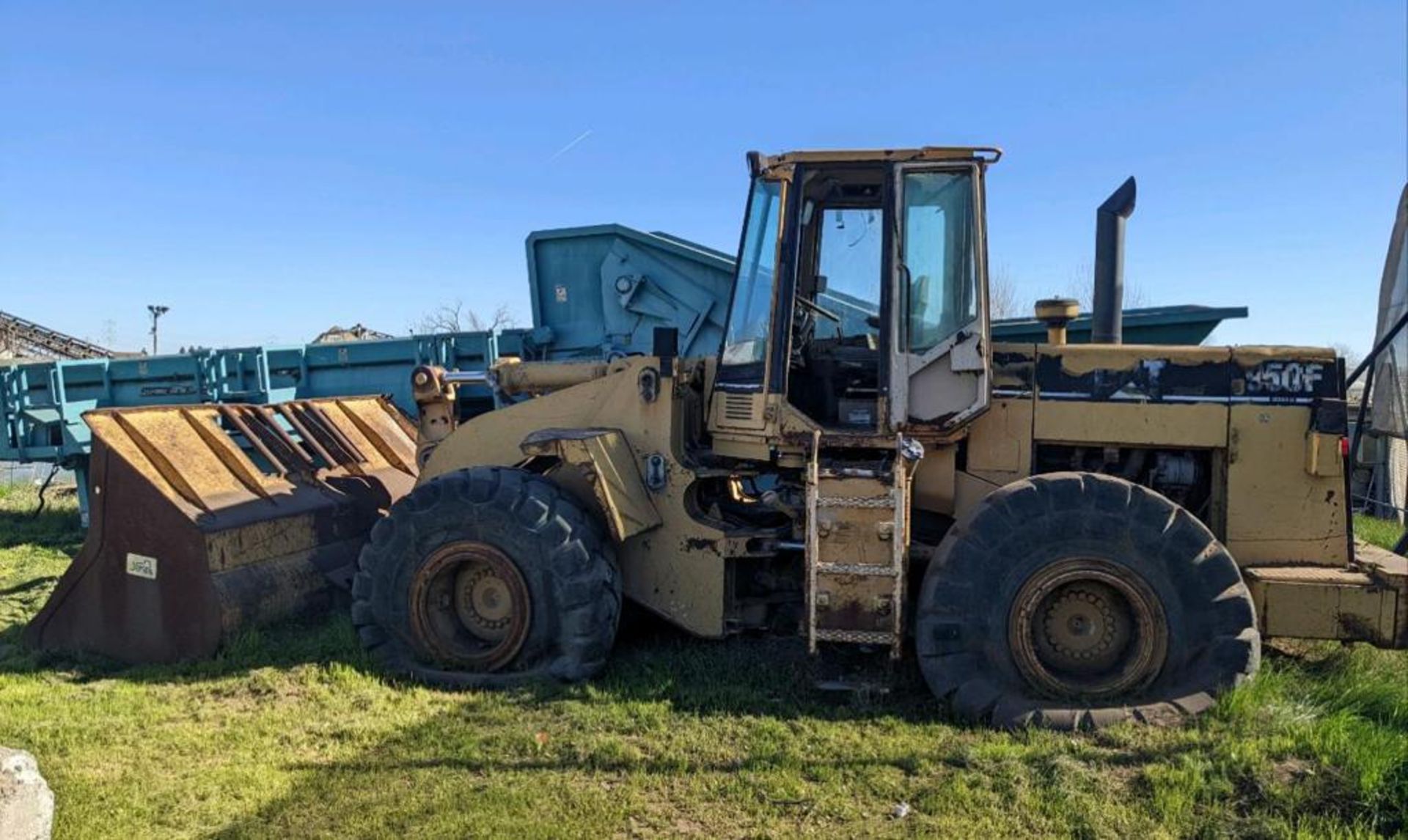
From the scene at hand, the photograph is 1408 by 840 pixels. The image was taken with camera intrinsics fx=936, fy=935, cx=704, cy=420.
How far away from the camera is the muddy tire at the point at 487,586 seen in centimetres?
504

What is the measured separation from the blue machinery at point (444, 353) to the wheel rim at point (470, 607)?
179 inches

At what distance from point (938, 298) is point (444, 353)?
684 centimetres

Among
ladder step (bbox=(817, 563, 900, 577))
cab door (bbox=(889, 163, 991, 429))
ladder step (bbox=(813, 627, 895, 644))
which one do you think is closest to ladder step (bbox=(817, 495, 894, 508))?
ladder step (bbox=(817, 563, 900, 577))

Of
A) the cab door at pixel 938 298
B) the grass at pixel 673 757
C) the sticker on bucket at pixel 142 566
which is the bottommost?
the grass at pixel 673 757

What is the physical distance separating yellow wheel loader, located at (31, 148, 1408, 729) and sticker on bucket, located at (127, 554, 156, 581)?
13 millimetres

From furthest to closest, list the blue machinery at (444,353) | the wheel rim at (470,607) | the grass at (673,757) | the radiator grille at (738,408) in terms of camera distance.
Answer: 1. the blue machinery at (444,353)
2. the radiator grille at (738,408)
3. the wheel rim at (470,607)
4. the grass at (673,757)

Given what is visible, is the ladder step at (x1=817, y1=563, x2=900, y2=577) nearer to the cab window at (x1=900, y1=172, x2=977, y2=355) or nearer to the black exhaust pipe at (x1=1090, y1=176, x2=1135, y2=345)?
the cab window at (x1=900, y1=172, x2=977, y2=355)

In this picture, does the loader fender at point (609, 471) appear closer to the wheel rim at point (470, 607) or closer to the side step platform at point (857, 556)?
the wheel rim at point (470, 607)

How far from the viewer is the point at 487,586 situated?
5.27 metres

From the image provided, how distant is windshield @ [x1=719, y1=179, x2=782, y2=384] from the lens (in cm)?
521

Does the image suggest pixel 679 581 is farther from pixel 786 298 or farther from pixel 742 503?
pixel 786 298

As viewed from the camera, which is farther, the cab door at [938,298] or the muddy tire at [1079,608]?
the cab door at [938,298]

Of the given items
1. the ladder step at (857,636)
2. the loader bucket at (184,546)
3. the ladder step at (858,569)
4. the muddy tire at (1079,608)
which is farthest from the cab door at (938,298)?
the loader bucket at (184,546)

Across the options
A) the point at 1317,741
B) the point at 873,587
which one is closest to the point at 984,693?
the point at 873,587
